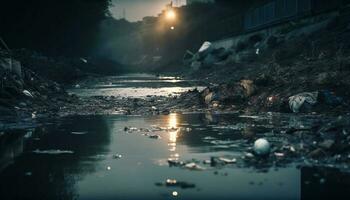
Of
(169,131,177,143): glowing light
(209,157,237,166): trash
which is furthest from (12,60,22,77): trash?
(209,157,237,166): trash

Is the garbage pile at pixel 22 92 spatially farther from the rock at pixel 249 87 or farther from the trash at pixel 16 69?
the rock at pixel 249 87

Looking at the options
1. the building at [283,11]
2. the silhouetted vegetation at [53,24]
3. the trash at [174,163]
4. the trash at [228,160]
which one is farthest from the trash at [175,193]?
the silhouetted vegetation at [53,24]

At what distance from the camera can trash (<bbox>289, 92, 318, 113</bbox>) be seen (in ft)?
49.8

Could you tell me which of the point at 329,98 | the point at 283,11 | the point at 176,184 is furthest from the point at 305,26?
the point at 176,184

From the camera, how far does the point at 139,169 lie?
8.68 metres

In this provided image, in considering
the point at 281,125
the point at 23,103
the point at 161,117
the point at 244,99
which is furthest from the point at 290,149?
the point at 23,103

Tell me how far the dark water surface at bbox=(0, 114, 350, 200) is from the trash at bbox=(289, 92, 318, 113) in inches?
69.4

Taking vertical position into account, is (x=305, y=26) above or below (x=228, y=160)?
above

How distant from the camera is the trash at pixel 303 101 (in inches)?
598

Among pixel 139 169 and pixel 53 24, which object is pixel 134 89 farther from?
pixel 53 24

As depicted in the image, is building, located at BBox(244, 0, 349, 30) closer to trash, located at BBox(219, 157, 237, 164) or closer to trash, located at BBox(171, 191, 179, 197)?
trash, located at BBox(219, 157, 237, 164)

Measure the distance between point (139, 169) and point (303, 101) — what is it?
769 cm

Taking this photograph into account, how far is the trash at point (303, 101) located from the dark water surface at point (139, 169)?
176 cm

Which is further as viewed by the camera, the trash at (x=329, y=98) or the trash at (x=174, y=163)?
the trash at (x=329, y=98)
